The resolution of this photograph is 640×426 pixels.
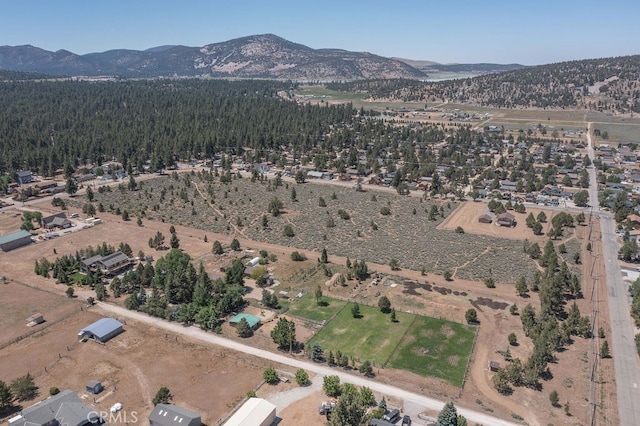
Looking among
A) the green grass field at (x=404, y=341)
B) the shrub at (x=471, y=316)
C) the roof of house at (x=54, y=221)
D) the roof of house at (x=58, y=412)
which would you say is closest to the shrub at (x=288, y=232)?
the green grass field at (x=404, y=341)

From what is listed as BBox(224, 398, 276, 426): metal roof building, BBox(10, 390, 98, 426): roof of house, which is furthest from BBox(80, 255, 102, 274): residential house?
BBox(224, 398, 276, 426): metal roof building

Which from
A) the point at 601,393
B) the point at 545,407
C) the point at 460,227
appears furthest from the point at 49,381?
the point at 460,227

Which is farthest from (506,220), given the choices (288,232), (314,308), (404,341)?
(314,308)

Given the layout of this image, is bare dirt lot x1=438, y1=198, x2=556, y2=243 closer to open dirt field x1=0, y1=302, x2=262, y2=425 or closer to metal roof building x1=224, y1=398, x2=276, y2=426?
open dirt field x1=0, y1=302, x2=262, y2=425

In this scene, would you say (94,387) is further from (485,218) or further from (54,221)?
(485,218)

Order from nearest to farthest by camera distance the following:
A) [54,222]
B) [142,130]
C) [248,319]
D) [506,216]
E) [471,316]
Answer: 1. [248,319]
2. [471,316]
3. [54,222]
4. [506,216]
5. [142,130]

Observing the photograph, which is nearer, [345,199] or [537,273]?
[537,273]

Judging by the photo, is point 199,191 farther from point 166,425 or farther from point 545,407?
point 545,407
